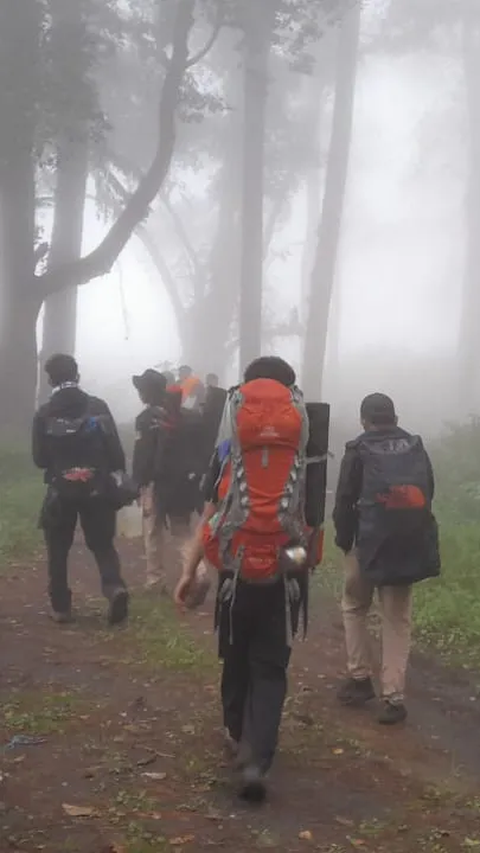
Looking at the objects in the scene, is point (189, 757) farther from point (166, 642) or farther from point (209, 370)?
point (209, 370)

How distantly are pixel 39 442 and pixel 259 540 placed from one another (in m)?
3.50

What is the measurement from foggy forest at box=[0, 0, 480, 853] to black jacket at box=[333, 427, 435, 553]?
70cm

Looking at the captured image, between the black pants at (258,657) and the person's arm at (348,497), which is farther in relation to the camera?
the person's arm at (348,497)

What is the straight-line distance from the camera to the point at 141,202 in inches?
737

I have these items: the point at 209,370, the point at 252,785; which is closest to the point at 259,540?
the point at 252,785

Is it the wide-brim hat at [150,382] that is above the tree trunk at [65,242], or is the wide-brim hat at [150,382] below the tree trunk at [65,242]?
below

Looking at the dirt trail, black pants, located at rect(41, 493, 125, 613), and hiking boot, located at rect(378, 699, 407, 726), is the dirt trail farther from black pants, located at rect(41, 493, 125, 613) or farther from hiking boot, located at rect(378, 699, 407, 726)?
black pants, located at rect(41, 493, 125, 613)

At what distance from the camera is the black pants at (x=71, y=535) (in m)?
7.92

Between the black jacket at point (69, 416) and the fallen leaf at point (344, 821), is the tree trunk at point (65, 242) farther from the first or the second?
the fallen leaf at point (344, 821)

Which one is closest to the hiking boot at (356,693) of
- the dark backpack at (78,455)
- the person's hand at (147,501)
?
the dark backpack at (78,455)

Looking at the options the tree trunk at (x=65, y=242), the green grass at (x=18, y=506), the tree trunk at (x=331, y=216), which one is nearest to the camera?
the green grass at (x=18, y=506)

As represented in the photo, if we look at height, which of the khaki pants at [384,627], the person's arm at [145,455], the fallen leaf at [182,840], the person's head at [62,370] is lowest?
the fallen leaf at [182,840]

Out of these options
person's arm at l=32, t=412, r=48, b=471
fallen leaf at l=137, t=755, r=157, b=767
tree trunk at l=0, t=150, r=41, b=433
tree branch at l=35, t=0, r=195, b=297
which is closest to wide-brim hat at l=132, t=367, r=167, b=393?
person's arm at l=32, t=412, r=48, b=471

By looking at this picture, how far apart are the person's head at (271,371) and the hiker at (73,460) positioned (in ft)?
9.89
